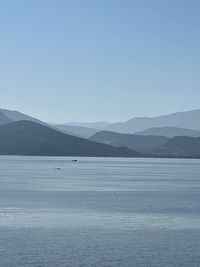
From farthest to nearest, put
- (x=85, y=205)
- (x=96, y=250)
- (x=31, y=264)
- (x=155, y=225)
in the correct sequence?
1. (x=85, y=205)
2. (x=155, y=225)
3. (x=96, y=250)
4. (x=31, y=264)

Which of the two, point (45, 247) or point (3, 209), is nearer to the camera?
point (45, 247)

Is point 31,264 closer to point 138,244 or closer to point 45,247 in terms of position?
point 45,247

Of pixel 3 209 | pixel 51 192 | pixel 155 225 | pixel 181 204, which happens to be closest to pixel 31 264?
pixel 155 225

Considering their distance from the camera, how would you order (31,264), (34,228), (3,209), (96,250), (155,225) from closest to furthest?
(31,264), (96,250), (34,228), (155,225), (3,209)

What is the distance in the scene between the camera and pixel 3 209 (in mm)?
86500

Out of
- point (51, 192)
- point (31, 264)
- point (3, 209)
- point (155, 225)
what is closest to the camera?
point (31, 264)

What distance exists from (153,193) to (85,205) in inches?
1443

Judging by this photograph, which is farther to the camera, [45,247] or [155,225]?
[155,225]

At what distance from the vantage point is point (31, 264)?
48.1 meters

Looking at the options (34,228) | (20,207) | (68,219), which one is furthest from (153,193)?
(34,228)

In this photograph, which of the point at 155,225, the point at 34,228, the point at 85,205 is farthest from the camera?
the point at 85,205

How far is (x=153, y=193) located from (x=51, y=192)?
22.5 m

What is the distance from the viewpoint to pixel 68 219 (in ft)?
247

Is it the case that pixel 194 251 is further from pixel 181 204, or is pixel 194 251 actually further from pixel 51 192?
pixel 51 192
